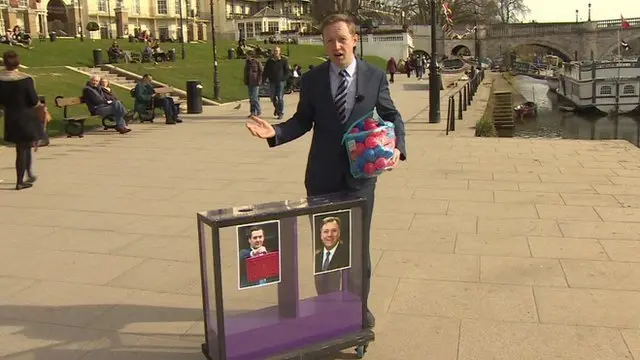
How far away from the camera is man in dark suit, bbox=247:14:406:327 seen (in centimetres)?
347

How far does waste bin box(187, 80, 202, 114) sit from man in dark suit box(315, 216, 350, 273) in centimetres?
1579

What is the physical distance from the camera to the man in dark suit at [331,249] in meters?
3.29

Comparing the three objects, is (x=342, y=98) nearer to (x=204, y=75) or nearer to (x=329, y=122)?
(x=329, y=122)

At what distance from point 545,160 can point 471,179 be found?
2220mm

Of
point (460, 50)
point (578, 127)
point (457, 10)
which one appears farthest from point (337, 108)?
point (460, 50)

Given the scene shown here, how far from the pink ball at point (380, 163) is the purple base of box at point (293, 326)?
74cm

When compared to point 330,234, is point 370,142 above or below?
above

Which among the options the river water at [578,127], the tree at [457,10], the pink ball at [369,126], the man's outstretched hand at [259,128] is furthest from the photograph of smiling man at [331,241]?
the tree at [457,10]

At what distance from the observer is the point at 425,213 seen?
681cm

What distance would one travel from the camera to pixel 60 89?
19.8 meters

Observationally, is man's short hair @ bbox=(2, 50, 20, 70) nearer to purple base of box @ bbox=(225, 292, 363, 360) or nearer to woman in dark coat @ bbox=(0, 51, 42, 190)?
woman in dark coat @ bbox=(0, 51, 42, 190)

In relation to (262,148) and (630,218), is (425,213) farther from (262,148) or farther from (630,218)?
(262,148)

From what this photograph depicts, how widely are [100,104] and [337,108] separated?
11.4 m

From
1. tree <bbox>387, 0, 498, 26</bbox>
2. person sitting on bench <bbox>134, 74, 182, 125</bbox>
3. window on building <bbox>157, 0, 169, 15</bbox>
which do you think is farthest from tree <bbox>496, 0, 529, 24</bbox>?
person sitting on bench <bbox>134, 74, 182, 125</bbox>
